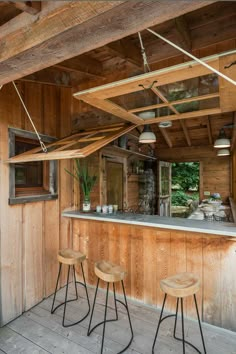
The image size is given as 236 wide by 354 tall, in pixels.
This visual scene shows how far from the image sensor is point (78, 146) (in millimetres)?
2260

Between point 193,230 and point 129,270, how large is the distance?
3.26 feet

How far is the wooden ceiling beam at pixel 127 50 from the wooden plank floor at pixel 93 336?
254 cm

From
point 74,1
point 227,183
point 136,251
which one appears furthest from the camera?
point 227,183

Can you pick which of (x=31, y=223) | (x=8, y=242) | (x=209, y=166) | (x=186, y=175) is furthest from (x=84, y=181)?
(x=186, y=175)

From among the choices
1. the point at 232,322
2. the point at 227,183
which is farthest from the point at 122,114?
the point at 227,183

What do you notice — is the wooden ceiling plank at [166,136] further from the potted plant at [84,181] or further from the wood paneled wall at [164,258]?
the wood paneled wall at [164,258]

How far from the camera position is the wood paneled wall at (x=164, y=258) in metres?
2.07

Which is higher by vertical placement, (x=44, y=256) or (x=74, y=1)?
(x=74, y=1)

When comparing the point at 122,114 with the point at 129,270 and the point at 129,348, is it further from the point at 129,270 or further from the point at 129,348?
the point at 129,348

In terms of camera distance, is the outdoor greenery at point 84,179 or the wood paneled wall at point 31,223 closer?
the wood paneled wall at point 31,223

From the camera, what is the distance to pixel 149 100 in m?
1.77

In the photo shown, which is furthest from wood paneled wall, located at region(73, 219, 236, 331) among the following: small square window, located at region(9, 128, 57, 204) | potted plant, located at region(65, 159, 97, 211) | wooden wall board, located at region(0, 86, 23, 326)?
wooden wall board, located at region(0, 86, 23, 326)

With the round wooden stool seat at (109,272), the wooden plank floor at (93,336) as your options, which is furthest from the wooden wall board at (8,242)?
the round wooden stool seat at (109,272)

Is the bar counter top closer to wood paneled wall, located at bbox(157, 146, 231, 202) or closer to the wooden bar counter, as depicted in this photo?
the wooden bar counter
